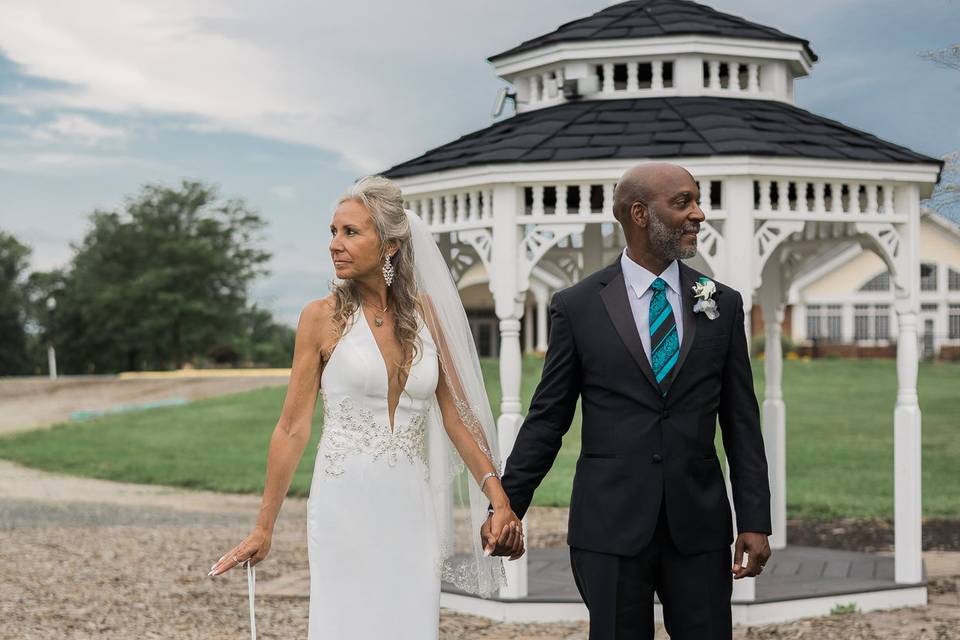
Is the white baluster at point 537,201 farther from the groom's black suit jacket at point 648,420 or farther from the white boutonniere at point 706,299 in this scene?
the white boutonniere at point 706,299

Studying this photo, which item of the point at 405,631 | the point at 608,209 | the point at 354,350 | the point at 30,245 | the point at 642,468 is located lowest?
the point at 405,631

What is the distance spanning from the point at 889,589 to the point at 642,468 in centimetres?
497

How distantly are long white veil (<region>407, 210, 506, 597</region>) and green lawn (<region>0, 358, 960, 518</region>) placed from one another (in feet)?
33.3

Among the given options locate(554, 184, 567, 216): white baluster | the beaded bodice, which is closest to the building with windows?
locate(554, 184, 567, 216): white baluster

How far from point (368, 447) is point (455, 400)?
390mm

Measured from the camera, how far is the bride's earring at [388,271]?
4.18 metres

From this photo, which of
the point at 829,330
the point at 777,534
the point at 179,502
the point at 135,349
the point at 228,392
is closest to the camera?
the point at 777,534

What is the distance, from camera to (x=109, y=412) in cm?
2728

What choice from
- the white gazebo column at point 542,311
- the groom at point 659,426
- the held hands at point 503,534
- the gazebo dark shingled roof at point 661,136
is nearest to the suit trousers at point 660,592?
the groom at point 659,426

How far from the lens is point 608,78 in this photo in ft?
27.7

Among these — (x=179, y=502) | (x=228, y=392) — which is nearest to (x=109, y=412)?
(x=228, y=392)

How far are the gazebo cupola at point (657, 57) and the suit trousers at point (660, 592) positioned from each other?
5.17 metres

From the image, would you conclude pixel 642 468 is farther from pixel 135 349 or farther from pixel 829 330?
pixel 135 349

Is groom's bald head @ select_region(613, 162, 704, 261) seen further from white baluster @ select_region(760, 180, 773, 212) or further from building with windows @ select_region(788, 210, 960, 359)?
building with windows @ select_region(788, 210, 960, 359)
